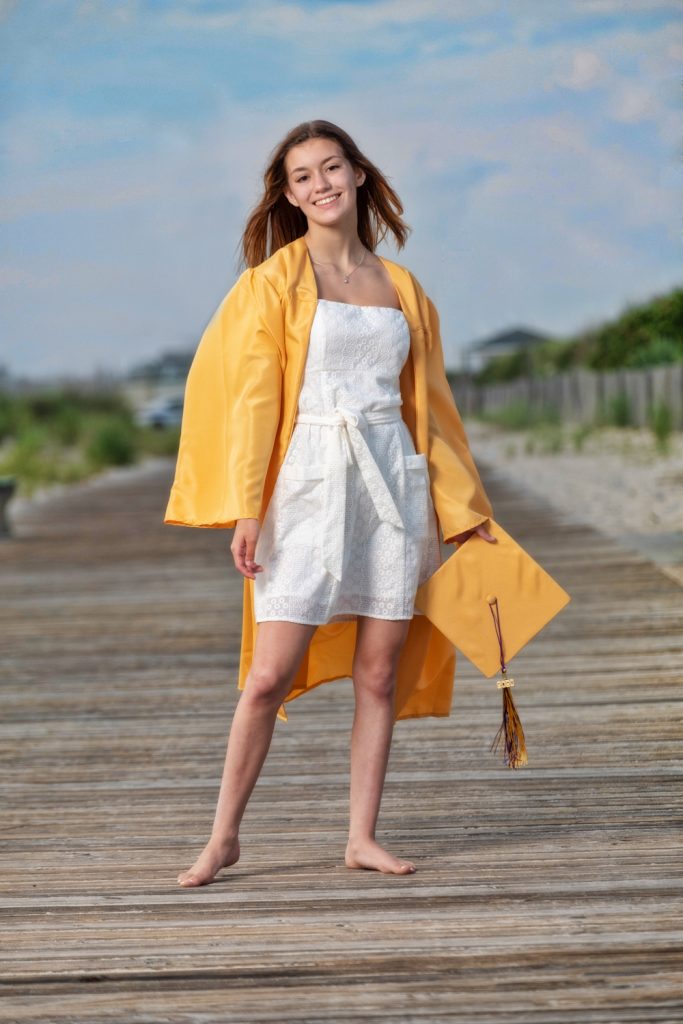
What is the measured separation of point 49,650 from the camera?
6.35m

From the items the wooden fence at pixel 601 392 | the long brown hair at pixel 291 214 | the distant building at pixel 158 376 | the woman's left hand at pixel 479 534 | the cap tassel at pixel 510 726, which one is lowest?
the distant building at pixel 158 376

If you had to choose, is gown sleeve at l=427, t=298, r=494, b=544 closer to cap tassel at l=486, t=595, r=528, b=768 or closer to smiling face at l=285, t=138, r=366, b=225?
cap tassel at l=486, t=595, r=528, b=768

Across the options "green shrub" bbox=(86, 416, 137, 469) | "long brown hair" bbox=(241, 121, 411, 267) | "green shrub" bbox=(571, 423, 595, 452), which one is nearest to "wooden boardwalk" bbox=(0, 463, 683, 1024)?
"long brown hair" bbox=(241, 121, 411, 267)

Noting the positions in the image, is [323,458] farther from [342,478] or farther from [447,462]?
[447,462]

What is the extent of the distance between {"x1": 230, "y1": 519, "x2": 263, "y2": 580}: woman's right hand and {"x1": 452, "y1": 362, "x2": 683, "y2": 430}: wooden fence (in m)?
12.6

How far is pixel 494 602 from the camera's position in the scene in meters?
3.10

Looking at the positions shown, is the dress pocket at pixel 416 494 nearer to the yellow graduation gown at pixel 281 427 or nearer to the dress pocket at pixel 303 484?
the yellow graduation gown at pixel 281 427

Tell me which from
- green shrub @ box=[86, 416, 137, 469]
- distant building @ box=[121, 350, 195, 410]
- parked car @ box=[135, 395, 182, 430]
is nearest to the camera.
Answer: green shrub @ box=[86, 416, 137, 469]

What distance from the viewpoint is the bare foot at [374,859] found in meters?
2.99

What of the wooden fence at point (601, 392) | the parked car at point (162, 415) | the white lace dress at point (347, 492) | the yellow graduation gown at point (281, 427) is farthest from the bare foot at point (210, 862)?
the parked car at point (162, 415)

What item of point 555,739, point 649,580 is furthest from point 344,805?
point 649,580

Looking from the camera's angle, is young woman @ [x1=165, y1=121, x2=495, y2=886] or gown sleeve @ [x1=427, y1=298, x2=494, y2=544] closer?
young woman @ [x1=165, y1=121, x2=495, y2=886]

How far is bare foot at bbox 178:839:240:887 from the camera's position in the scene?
297cm

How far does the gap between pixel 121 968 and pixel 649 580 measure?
17.3 feet
